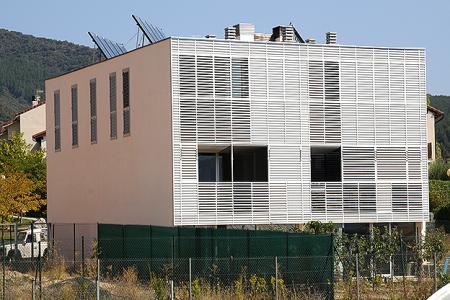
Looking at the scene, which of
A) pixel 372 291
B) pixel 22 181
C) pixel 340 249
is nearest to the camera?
pixel 372 291

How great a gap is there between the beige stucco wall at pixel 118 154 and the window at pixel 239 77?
2.42 m

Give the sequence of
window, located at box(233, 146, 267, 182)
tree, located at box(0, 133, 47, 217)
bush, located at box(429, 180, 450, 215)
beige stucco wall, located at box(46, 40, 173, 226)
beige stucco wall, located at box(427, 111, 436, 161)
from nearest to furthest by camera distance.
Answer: beige stucco wall, located at box(46, 40, 173, 226) < window, located at box(233, 146, 267, 182) < bush, located at box(429, 180, 450, 215) < tree, located at box(0, 133, 47, 217) < beige stucco wall, located at box(427, 111, 436, 161)

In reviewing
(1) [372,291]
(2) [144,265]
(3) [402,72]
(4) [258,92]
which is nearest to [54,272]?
(2) [144,265]

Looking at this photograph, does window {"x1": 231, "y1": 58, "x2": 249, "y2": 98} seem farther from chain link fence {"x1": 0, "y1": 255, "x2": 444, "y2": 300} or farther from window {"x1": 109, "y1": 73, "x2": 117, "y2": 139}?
chain link fence {"x1": 0, "y1": 255, "x2": 444, "y2": 300}

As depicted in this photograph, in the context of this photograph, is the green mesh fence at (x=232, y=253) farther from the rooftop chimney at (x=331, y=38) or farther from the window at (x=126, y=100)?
the rooftop chimney at (x=331, y=38)

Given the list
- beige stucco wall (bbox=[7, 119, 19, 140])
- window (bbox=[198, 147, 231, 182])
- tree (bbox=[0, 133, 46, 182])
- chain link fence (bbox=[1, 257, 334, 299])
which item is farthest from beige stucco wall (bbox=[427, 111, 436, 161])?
chain link fence (bbox=[1, 257, 334, 299])

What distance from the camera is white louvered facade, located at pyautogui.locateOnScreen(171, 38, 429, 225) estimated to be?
133ft

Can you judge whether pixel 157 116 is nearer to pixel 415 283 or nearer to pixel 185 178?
pixel 185 178

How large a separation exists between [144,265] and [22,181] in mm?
35124

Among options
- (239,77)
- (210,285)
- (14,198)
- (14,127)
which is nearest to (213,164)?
(239,77)

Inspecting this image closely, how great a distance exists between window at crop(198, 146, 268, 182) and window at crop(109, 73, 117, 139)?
14.8ft

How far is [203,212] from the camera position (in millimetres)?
40531

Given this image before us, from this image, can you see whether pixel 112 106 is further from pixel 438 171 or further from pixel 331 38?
pixel 438 171

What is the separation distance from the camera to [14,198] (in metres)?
68.0
